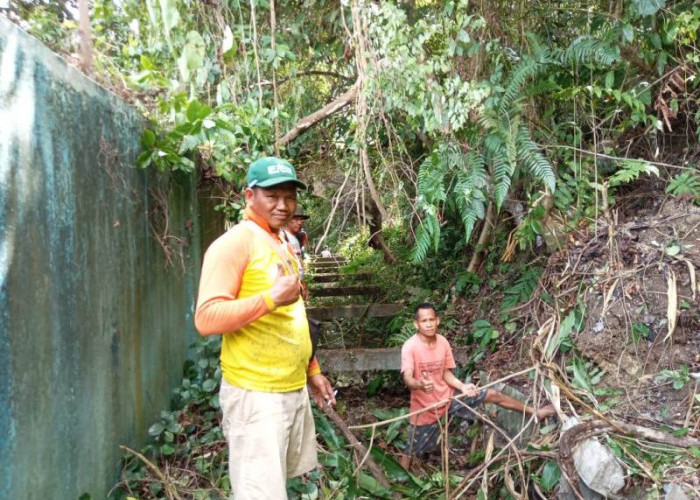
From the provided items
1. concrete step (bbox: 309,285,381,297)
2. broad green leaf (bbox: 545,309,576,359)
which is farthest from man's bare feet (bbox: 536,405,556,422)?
concrete step (bbox: 309,285,381,297)

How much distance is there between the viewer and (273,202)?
8.79 ft

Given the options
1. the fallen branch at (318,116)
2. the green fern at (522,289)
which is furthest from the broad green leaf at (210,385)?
the green fern at (522,289)

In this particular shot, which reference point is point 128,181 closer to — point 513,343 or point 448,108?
point 448,108

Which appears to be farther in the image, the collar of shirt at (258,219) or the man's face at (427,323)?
the man's face at (427,323)

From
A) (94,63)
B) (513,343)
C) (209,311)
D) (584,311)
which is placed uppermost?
(94,63)

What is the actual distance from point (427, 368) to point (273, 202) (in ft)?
9.23

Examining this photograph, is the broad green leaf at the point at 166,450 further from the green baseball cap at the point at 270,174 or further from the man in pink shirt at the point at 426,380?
the green baseball cap at the point at 270,174

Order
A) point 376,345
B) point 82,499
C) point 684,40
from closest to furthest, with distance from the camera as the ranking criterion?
1. point 82,499
2. point 684,40
3. point 376,345

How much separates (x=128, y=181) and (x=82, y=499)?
73.0 inches

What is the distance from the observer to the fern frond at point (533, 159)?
4.82 metres

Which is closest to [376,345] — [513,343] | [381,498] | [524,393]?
[513,343]

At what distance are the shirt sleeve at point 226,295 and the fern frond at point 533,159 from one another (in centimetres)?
311

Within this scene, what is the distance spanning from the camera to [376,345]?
8344 mm

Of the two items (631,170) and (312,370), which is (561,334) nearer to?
(631,170)
